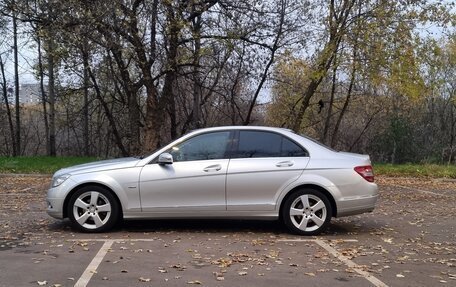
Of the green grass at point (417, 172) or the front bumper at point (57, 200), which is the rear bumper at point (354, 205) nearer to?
the front bumper at point (57, 200)

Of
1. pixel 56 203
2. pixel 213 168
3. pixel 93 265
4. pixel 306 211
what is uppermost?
pixel 213 168

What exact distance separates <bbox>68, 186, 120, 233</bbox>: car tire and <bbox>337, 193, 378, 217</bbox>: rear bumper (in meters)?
3.25

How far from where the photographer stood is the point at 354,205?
771 centimetres

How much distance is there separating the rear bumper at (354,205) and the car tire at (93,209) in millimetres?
3249

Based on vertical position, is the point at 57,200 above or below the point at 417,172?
above

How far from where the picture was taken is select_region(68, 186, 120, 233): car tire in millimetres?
7609

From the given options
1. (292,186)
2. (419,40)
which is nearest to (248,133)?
(292,186)

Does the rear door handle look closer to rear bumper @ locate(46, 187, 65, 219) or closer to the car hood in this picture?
the car hood

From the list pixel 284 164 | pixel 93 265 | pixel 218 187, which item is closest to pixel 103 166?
pixel 218 187

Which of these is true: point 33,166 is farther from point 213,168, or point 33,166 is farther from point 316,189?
point 316,189

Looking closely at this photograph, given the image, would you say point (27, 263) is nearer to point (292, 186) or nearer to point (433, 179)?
point (292, 186)

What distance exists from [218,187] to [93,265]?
231 cm

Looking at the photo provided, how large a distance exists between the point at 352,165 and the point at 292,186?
96 centimetres

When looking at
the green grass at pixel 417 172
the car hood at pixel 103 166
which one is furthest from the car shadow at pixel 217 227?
the green grass at pixel 417 172
